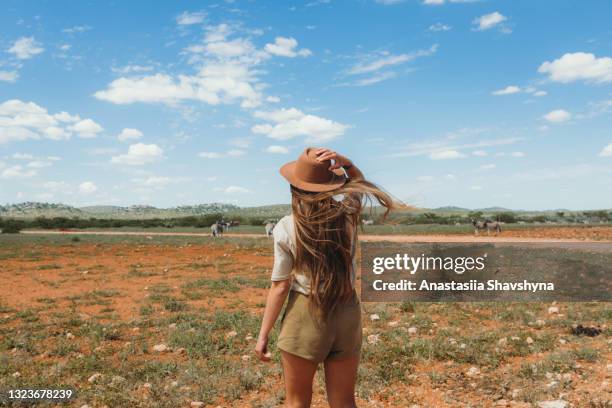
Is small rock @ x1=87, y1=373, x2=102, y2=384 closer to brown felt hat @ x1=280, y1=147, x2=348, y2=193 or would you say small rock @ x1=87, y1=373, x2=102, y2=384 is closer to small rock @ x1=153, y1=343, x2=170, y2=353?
small rock @ x1=153, y1=343, x2=170, y2=353

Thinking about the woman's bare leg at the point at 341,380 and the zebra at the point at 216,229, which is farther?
the zebra at the point at 216,229

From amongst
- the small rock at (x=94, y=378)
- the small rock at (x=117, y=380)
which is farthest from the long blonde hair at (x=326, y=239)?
the small rock at (x=94, y=378)

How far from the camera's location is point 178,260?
71.4ft

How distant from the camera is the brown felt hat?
10.0ft

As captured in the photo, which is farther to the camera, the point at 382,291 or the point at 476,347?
the point at 382,291

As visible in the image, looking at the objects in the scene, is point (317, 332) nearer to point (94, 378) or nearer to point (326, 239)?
→ point (326, 239)

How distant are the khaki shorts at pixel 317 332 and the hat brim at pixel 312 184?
0.67 metres

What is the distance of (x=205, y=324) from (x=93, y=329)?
1.87 metres

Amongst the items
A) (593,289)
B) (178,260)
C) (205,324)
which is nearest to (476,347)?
(205,324)

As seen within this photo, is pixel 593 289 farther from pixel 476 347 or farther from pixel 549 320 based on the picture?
pixel 476 347

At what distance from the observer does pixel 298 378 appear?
10.2ft

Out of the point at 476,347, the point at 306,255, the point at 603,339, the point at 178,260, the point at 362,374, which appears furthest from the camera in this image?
the point at 178,260

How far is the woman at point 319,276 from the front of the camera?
303 centimetres

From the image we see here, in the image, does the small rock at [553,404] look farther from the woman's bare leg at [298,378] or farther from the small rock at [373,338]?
the woman's bare leg at [298,378]
